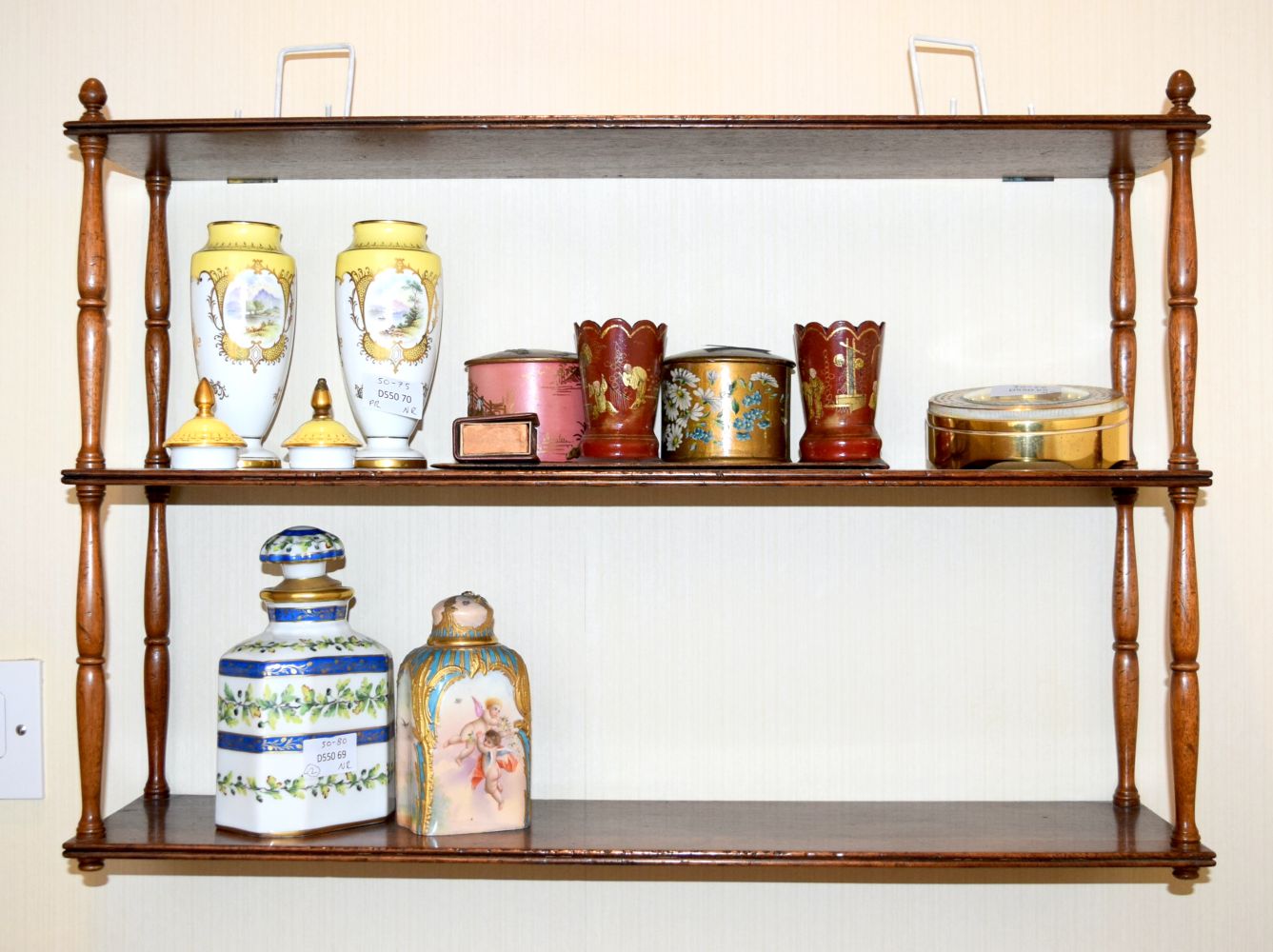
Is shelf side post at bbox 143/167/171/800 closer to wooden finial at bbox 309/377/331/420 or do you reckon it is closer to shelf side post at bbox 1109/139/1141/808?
wooden finial at bbox 309/377/331/420

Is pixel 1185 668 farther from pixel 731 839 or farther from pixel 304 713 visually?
pixel 304 713

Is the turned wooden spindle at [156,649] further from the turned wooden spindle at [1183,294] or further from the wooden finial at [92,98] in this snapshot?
the turned wooden spindle at [1183,294]

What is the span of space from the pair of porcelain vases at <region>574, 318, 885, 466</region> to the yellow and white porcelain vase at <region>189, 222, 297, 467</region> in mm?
327

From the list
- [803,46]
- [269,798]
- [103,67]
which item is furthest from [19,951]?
[803,46]

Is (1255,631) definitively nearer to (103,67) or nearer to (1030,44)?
(1030,44)

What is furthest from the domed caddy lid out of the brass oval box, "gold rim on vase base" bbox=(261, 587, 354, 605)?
the brass oval box

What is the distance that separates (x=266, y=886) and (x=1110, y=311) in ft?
3.71

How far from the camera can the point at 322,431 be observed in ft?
3.92

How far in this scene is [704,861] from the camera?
1133 mm

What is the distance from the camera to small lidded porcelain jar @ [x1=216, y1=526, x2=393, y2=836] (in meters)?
1.17

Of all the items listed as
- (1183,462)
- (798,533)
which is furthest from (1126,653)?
(798,533)

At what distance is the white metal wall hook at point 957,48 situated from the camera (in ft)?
4.19

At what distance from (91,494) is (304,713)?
0.29m

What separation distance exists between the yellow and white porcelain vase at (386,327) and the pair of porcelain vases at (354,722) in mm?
124
